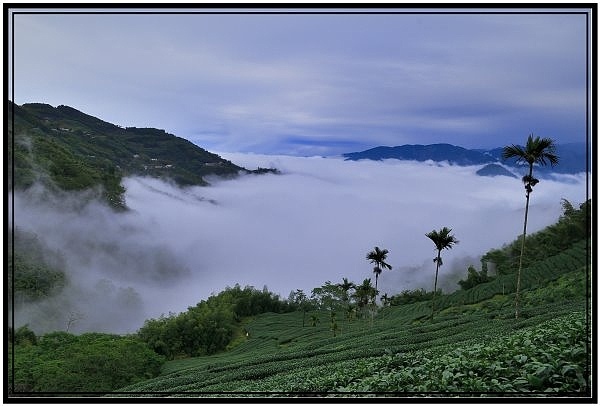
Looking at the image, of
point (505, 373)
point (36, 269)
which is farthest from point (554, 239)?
point (36, 269)

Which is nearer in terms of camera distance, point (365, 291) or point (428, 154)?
point (428, 154)

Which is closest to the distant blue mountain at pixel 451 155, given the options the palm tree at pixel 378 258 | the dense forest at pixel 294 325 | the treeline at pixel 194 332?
the dense forest at pixel 294 325

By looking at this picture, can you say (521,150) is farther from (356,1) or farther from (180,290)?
(180,290)

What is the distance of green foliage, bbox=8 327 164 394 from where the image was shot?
728 inches

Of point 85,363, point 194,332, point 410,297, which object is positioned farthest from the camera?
point 410,297

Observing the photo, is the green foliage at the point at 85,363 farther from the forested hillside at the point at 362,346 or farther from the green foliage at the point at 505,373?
the green foliage at the point at 505,373

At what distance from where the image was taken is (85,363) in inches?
787

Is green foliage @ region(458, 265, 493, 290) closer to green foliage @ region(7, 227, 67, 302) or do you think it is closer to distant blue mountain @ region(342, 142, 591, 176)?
distant blue mountain @ region(342, 142, 591, 176)

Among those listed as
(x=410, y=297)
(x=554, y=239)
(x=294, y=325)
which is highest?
(x=554, y=239)

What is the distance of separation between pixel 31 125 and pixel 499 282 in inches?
1706

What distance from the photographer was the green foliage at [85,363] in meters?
18.5

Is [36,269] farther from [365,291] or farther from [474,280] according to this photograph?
[474,280]

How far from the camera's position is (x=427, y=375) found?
5.15 meters

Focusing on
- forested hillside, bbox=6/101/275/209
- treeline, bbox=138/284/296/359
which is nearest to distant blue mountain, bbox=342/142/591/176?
treeline, bbox=138/284/296/359
